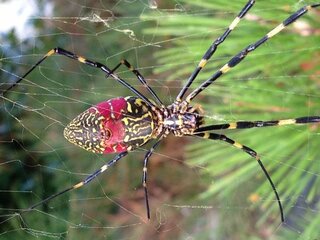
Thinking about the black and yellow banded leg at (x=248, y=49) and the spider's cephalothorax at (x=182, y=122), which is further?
the spider's cephalothorax at (x=182, y=122)

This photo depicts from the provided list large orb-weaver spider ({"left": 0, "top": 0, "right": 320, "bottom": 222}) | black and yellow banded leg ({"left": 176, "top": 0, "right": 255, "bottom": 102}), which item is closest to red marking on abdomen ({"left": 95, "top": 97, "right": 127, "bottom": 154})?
large orb-weaver spider ({"left": 0, "top": 0, "right": 320, "bottom": 222})

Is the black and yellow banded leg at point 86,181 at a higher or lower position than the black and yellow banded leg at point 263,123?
lower

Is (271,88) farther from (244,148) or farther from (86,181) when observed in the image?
(86,181)

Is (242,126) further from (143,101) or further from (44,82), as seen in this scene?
(44,82)

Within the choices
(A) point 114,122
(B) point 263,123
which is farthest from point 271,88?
(A) point 114,122

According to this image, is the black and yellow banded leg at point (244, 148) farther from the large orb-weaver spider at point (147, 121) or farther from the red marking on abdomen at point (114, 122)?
the red marking on abdomen at point (114, 122)

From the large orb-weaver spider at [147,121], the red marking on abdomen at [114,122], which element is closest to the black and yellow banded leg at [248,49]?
the large orb-weaver spider at [147,121]
